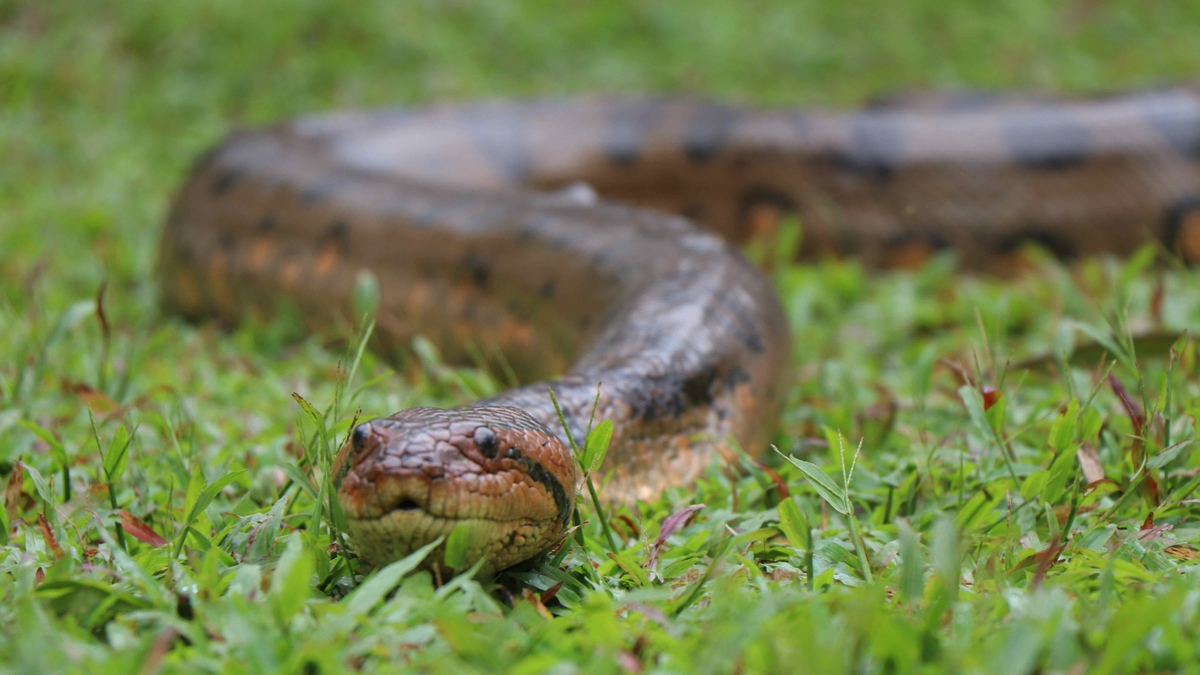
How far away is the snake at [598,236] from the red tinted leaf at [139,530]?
1.47ft

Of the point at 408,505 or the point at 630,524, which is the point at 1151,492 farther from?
the point at 408,505

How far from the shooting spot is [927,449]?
8.90 feet

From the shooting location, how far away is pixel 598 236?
3.96 metres

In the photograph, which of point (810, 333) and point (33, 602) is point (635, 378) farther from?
point (810, 333)

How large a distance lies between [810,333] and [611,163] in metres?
1.90

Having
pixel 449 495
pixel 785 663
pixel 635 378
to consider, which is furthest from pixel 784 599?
pixel 635 378

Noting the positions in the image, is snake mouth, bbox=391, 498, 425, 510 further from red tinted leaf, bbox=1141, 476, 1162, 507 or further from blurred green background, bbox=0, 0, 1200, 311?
blurred green background, bbox=0, 0, 1200, 311

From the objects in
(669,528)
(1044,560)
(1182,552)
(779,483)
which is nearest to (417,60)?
(779,483)

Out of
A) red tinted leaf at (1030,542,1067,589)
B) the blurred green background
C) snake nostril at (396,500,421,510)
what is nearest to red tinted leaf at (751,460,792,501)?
red tinted leaf at (1030,542,1067,589)

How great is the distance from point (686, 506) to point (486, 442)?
0.64 m

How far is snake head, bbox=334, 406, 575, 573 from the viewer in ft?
6.14

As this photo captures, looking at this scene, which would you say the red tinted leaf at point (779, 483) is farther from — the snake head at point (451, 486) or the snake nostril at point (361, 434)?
the snake nostril at point (361, 434)

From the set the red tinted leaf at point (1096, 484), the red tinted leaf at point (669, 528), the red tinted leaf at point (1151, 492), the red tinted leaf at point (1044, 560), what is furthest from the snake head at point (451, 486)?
the red tinted leaf at point (1151, 492)

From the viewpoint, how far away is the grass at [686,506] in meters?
1.69
